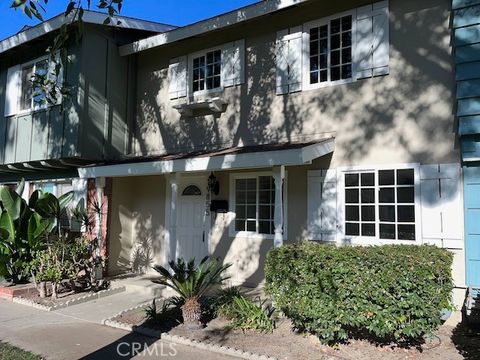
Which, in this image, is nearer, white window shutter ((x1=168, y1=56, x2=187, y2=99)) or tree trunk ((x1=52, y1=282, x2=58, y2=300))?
tree trunk ((x1=52, y1=282, x2=58, y2=300))

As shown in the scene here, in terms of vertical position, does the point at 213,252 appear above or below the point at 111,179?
below

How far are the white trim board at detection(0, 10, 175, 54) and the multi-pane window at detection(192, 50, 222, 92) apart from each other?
227 centimetres

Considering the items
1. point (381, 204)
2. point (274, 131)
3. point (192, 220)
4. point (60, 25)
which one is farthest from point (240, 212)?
point (60, 25)

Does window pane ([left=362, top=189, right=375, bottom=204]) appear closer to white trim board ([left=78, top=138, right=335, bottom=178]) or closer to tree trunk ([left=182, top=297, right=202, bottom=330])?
white trim board ([left=78, top=138, right=335, bottom=178])

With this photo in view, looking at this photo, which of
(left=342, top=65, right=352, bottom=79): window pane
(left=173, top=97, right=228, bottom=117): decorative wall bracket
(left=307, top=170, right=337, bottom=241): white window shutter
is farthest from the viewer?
(left=173, top=97, right=228, bottom=117): decorative wall bracket

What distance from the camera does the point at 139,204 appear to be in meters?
11.6

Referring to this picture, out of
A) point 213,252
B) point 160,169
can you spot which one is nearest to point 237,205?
point 213,252

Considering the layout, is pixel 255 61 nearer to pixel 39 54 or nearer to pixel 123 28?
pixel 123 28

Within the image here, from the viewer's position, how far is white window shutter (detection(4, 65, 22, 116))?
1239 cm

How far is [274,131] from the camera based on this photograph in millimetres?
9266


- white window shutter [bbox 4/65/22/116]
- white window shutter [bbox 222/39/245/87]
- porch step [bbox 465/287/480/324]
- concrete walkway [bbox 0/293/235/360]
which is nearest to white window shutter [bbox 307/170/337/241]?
porch step [bbox 465/287/480/324]

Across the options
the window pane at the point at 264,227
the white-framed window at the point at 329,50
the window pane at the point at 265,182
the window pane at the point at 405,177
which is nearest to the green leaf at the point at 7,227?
the window pane at the point at 264,227

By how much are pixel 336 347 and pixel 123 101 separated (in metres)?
8.77

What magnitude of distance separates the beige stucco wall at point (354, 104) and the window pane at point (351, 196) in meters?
0.54
